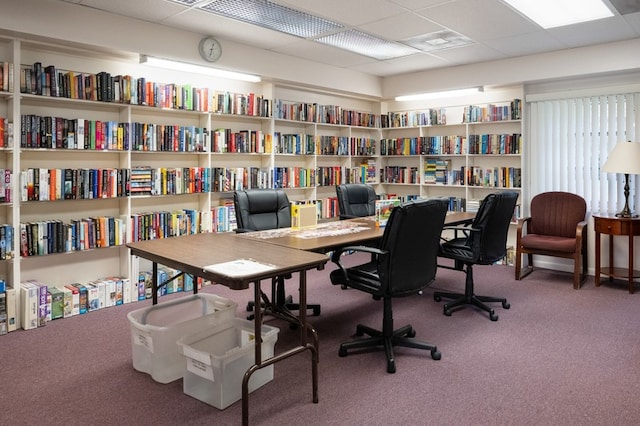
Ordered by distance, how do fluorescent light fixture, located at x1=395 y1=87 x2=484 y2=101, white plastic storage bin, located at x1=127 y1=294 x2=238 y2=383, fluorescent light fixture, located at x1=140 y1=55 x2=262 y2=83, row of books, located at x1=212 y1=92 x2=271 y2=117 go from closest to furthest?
white plastic storage bin, located at x1=127 y1=294 x2=238 y2=383 < fluorescent light fixture, located at x1=140 y1=55 x2=262 y2=83 < row of books, located at x1=212 y1=92 x2=271 y2=117 < fluorescent light fixture, located at x1=395 y1=87 x2=484 y2=101

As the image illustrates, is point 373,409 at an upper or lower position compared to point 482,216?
lower

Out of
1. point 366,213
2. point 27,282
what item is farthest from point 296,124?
point 27,282

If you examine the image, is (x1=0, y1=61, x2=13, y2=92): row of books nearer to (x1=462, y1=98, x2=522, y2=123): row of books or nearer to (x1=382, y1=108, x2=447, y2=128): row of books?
(x1=382, y1=108, x2=447, y2=128): row of books

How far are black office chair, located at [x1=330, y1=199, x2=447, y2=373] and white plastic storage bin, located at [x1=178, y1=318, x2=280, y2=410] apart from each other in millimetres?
672

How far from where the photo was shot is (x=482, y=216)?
3.85 meters

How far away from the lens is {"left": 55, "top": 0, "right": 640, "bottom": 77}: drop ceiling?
13.0 ft

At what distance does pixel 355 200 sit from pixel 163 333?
9.89 feet

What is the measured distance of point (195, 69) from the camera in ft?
15.8

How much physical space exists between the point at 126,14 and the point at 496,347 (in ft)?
13.3

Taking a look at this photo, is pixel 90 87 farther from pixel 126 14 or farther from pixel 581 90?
pixel 581 90

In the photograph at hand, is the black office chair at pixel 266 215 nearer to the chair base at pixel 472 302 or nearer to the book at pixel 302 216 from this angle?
the book at pixel 302 216

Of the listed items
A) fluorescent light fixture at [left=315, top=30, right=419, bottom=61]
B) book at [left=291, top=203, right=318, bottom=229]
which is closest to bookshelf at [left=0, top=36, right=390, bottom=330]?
fluorescent light fixture at [left=315, top=30, right=419, bottom=61]

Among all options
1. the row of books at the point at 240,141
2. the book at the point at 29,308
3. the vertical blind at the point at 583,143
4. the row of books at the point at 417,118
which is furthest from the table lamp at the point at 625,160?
the book at the point at 29,308

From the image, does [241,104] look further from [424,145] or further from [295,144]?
[424,145]
